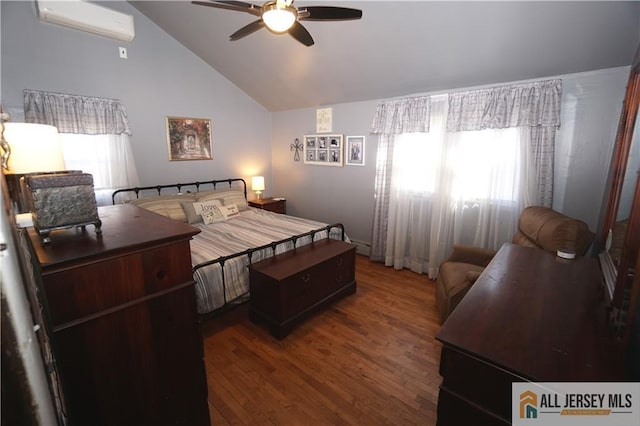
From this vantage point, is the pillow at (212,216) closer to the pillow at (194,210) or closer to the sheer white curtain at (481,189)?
the pillow at (194,210)

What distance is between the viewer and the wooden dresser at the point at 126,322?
3.00 ft

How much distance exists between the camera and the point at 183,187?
13.7 ft

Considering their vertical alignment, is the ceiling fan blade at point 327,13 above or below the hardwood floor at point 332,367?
above

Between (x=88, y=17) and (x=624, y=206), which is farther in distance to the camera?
(x=88, y=17)

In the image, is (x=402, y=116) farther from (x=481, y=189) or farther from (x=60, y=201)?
(x=60, y=201)

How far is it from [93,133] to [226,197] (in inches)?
64.5

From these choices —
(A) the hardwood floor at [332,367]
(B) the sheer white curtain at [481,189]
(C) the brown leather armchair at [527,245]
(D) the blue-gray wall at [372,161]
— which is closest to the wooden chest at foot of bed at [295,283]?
(A) the hardwood floor at [332,367]

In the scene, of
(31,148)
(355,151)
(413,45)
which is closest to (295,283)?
(31,148)

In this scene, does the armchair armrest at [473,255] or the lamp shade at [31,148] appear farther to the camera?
the armchair armrest at [473,255]

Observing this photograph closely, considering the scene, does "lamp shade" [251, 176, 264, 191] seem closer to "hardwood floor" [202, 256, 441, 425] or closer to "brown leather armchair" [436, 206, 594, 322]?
"hardwood floor" [202, 256, 441, 425]

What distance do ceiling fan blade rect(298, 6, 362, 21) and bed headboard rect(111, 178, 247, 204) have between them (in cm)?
299

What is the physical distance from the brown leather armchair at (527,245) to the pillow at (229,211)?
2648 mm

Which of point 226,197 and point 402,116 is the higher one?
point 402,116

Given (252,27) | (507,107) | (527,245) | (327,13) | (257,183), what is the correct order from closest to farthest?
(327,13) → (252,27) → (527,245) → (507,107) → (257,183)
